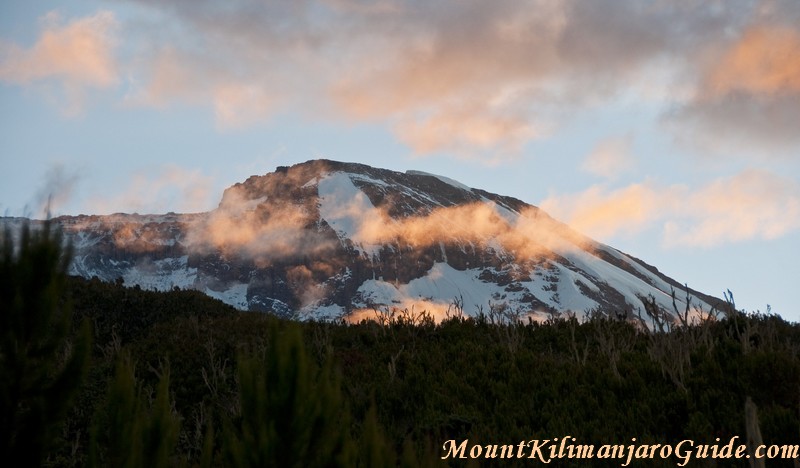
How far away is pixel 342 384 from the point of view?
8414mm

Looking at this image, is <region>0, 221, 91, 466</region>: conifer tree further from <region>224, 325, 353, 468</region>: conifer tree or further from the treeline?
<region>224, 325, 353, 468</region>: conifer tree

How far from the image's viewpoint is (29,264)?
1939 millimetres

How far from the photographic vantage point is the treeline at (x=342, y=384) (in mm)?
1942

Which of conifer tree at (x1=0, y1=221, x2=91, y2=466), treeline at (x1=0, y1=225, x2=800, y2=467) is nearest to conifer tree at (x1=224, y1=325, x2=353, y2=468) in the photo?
treeline at (x1=0, y1=225, x2=800, y2=467)

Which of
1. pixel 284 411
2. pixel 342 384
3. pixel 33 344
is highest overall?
pixel 33 344

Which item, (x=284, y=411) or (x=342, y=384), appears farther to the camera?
(x=342, y=384)

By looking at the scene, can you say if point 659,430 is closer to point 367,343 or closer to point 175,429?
point 175,429

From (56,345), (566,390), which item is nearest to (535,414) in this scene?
(566,390)

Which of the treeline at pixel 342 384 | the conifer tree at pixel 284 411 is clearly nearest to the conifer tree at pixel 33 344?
the treeline at pixel 342 384

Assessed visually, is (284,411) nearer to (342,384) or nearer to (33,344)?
(33,344)

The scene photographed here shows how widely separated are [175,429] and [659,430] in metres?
5.51

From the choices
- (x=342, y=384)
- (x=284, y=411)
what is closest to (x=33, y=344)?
(x=284, y=411)

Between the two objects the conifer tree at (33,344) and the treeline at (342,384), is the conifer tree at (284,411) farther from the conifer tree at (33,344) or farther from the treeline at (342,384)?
the conifer tree at (33,344)

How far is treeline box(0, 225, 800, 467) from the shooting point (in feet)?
6.37
